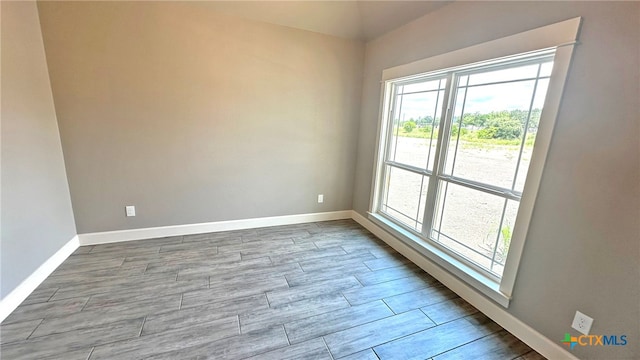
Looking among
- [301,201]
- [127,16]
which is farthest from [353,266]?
[127,16]

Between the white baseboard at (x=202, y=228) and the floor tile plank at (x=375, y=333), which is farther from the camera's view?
the white baseboard at (x=202, y=228)

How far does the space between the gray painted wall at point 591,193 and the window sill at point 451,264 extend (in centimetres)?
14

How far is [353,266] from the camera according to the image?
103 inches

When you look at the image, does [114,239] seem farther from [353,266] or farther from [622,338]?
[622,338]

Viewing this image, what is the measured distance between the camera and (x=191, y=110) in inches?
112

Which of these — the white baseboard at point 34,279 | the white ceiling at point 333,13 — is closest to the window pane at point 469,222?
the white ceiling at point 333,13

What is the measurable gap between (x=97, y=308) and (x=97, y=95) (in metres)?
1.97

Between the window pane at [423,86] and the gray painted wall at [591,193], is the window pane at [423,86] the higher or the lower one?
the higher one

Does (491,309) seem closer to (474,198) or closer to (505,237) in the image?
(505,237)

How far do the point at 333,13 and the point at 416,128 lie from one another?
164cm

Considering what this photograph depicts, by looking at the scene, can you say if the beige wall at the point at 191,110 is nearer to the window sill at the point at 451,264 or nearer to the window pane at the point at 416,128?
the window pane at the point at 416,128

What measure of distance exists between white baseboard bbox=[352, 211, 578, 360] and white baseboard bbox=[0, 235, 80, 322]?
130 inches

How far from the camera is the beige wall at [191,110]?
2.47 m

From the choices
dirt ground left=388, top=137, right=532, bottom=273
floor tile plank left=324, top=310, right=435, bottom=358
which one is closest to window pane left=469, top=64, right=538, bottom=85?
dirt ground left=388, top=137, right=532, bottom=273
